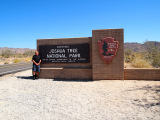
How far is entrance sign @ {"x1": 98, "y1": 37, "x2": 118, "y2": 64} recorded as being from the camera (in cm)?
880

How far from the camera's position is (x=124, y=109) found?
4.61 m

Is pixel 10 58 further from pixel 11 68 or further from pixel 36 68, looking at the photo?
pixel 36 68

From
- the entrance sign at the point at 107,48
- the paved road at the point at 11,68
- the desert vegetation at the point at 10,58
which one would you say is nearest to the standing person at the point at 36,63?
the entrance sign at the point at 107,48

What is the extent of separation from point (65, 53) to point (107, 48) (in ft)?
9.77

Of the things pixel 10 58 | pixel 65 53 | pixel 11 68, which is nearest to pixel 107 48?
pixel 65 53

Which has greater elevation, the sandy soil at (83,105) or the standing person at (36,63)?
the standing person at (36,63)

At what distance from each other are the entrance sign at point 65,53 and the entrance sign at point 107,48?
1.04 metres

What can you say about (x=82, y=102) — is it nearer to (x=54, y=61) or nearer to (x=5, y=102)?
(x=5, y=102)

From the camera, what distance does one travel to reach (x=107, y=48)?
349 inches

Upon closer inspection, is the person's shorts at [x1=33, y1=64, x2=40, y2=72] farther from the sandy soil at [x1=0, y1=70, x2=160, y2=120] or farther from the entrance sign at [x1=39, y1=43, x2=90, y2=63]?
the sandy soil at [x1=0, y1=70, x2=160, y2=120]

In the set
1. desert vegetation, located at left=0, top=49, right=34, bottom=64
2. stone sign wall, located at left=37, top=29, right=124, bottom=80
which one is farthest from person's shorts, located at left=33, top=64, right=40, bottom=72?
desert vegetation, located at left=0, top=49, right=34, bottom=64

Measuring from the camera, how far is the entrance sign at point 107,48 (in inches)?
346

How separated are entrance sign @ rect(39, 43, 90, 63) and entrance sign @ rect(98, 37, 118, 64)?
104cm

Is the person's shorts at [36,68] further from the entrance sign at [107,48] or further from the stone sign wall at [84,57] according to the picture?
the entrance sign at [107,48]
